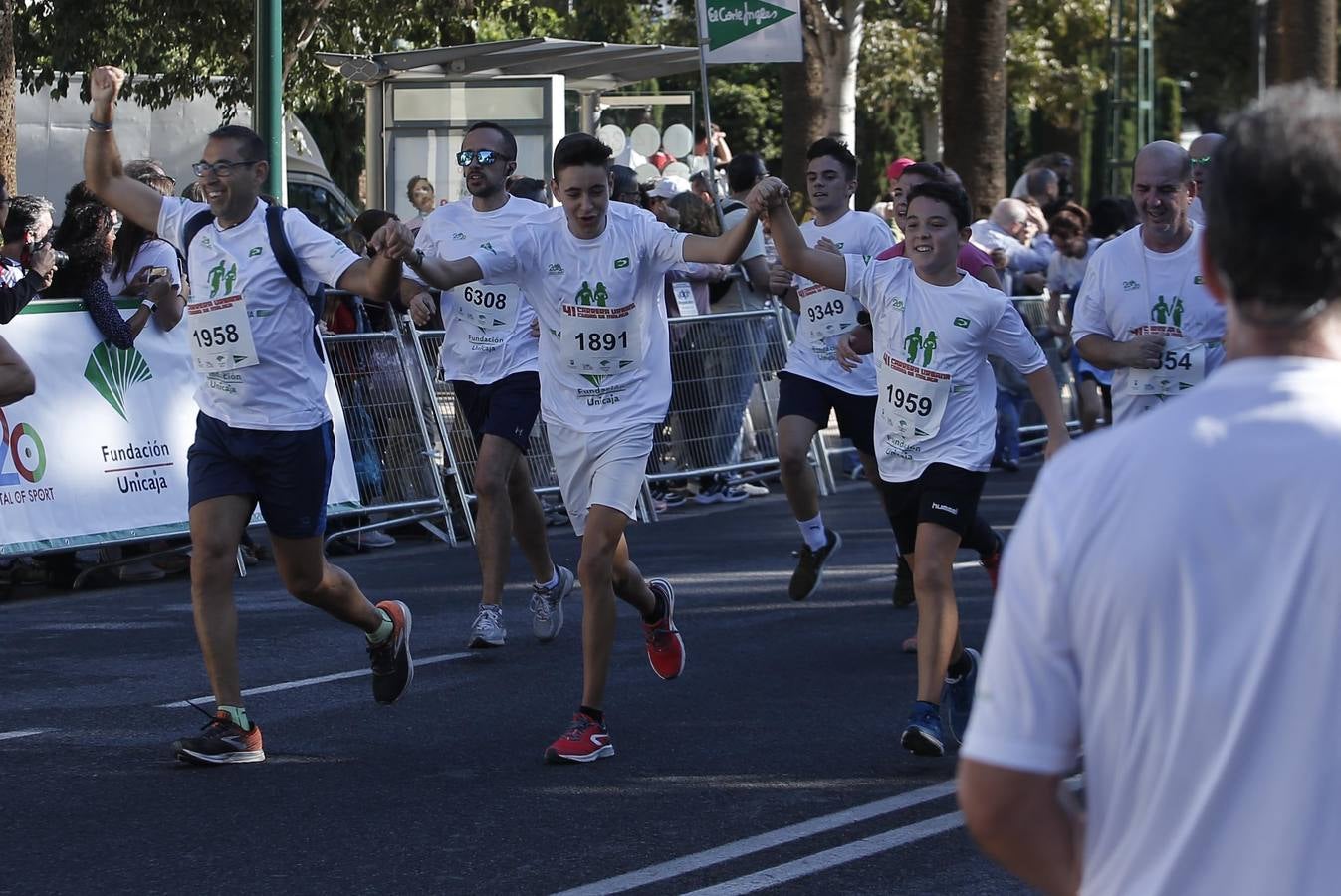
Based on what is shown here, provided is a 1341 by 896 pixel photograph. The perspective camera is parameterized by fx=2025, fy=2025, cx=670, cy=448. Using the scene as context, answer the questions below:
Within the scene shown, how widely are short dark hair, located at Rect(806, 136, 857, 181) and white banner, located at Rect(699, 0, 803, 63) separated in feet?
17.9

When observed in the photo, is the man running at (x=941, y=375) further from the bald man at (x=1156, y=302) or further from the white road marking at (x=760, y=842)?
the white road marking at (x=760, y=842)

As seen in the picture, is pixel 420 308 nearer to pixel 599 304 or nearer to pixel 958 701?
pixel 599 304

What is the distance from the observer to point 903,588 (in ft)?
30.8

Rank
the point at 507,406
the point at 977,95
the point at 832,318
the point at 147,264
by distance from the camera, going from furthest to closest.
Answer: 1. the point at 977,95
2. the point at 147,264
3. the point at 832,318
4. the point at 507,406

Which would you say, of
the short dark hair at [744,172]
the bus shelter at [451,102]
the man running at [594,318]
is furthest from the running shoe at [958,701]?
the bus shelter at [451,102]

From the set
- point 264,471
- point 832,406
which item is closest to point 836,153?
point 832,406

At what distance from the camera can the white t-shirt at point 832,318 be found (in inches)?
365

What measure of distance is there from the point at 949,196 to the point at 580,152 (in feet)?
4.15

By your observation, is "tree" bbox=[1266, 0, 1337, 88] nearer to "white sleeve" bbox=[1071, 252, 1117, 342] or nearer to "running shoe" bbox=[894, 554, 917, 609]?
"running shoe" bbox=[894, 554, 917, 609]

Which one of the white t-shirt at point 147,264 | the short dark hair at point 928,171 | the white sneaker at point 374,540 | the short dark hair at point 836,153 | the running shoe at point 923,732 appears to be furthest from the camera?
the white sneaker at point 374,540

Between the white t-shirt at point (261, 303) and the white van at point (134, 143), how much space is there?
14278mm

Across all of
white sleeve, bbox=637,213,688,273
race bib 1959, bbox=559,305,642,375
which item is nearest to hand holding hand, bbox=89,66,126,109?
race bib 1959, bbox=559,305,642,375

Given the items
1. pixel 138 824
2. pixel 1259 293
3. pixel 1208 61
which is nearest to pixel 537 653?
pixel 138 824

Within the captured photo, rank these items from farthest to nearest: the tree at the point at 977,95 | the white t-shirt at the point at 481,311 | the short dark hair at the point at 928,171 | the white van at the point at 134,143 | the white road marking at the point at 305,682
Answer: the white van at the point at 134,143 < the tree at the point at 977,95 < the white t-shirt at the point at 481,311 < the white road marking at the point at 305,682 < the short dark hair at the point at 928,171
